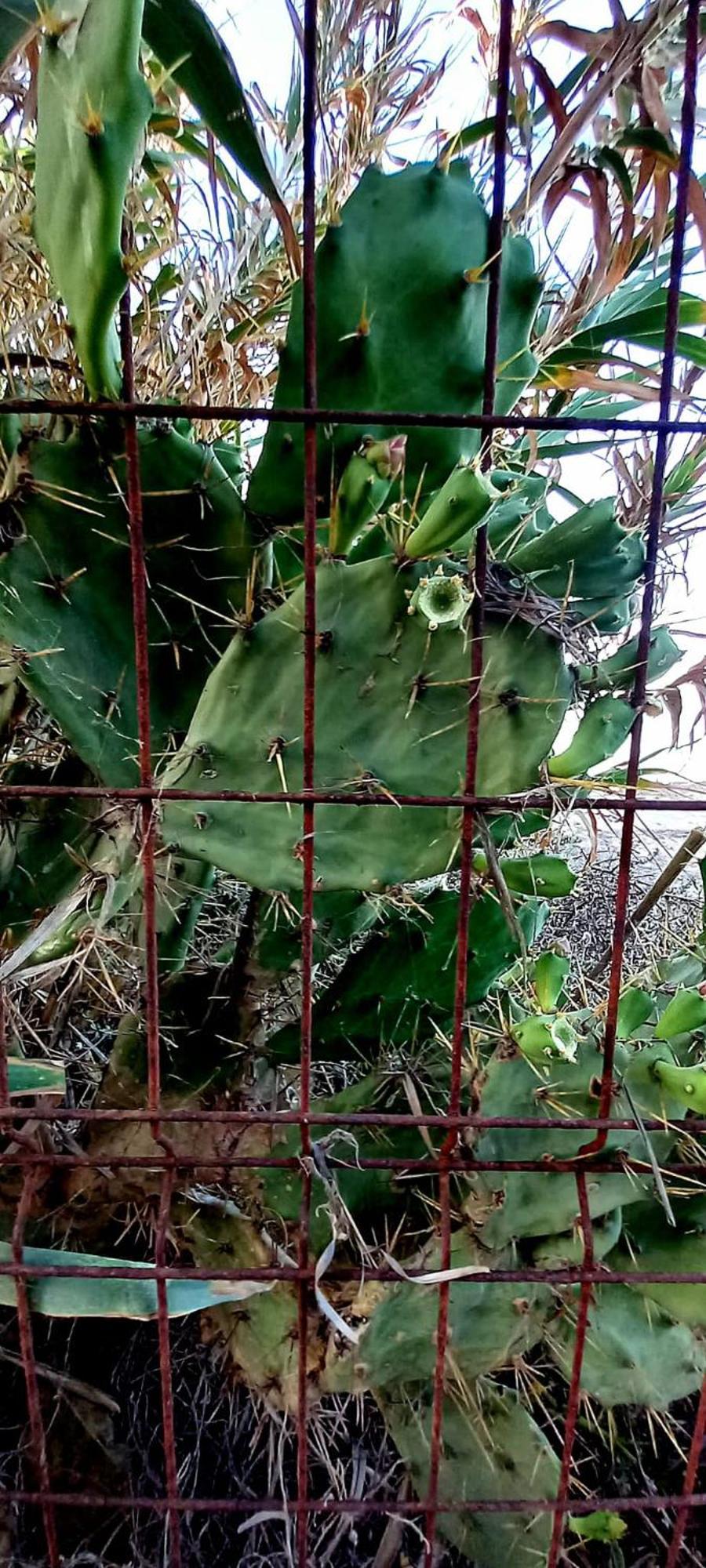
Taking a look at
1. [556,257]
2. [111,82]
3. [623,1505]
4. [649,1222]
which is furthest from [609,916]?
[111,82]

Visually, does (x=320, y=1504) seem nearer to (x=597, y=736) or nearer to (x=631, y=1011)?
(x=631, y=1011)

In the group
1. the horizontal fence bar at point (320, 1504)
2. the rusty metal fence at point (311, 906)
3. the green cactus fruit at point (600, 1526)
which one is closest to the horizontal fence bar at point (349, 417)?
the rusty metal fence at point (311, 906)

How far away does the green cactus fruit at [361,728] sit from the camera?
0.55 metres

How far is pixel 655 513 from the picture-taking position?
51 centimetres

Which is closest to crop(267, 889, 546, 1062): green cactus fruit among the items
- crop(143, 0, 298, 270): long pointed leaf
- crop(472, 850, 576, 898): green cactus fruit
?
crop(472, 850, 576, 898): green cactus fruit

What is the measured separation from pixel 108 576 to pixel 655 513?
353 millimetres

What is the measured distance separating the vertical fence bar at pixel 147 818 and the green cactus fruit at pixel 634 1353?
0.28 meters

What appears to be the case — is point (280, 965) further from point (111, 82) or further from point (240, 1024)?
Answer: point (111, 82)

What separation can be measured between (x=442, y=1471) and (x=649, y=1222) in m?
0.24

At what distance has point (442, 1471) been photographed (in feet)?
2.39

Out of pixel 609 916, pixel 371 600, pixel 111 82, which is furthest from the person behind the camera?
pixel 609 916

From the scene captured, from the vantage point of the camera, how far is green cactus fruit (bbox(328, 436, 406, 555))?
0.54 metres

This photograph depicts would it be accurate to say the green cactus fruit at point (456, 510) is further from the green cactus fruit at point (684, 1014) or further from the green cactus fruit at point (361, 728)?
the green cactus fruit at point (684, 1014)

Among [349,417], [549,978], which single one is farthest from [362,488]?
[549,978]
